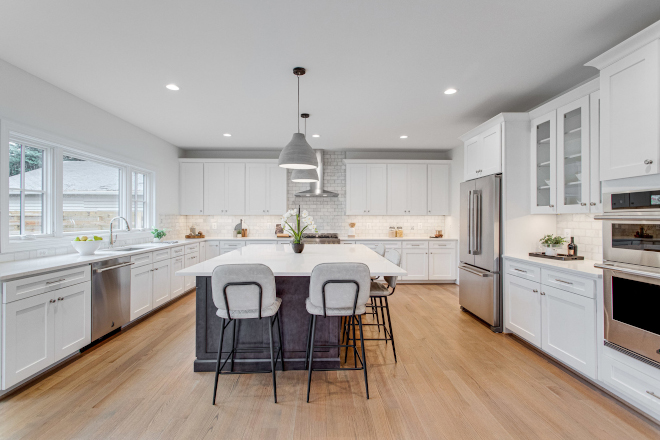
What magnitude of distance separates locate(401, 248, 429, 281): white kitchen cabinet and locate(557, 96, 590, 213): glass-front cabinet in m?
3.00

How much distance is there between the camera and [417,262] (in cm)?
595

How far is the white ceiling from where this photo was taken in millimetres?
2061

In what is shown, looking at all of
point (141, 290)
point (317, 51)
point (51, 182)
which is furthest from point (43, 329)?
point (317, 51)

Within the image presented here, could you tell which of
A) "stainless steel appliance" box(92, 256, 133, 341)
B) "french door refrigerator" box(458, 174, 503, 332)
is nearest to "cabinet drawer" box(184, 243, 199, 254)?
"stainless steel appliance" box(92, 256, 133, 341)

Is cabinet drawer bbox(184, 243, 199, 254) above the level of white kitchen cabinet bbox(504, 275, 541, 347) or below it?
above

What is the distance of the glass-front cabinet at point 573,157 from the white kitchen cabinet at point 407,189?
323 cm

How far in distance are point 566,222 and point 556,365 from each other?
1.56m

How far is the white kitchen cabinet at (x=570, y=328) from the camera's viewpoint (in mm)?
2387

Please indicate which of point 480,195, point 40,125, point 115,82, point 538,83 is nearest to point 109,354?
point 40,125

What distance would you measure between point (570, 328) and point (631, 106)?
1.74 metres

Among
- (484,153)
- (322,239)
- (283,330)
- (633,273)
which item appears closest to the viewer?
(633,273)

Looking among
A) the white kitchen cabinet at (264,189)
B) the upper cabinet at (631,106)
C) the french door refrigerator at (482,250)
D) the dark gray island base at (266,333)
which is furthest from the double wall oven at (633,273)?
the white kitchen cabinet at (264,189)

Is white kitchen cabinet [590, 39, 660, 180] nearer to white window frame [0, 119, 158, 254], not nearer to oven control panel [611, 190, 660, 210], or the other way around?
oven control panel [611, 190, 660, 210]

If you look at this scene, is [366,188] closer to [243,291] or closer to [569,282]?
[569,282]
